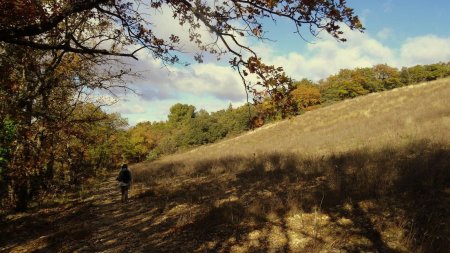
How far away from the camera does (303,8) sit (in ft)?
17.9

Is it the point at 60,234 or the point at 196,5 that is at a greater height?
the point at 196,5

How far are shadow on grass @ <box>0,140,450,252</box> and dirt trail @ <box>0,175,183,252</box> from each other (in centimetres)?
4

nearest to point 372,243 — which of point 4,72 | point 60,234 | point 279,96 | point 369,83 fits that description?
point 279,96

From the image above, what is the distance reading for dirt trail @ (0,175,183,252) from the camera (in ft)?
31.2

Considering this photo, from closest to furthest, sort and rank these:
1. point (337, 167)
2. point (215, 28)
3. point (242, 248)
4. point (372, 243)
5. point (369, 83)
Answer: point (215, 28)
point (372, 243)
point (242, 248)
point (337, 167)
point (369, 83)

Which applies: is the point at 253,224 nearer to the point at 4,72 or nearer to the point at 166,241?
the point at 166,241

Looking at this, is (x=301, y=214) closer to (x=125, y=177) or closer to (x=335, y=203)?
(x=335, y=203)

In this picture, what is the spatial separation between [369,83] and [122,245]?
86552mm

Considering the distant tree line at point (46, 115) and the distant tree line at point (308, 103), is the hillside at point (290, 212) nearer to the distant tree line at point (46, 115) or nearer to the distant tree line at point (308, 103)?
the distant tree line at point (46, 115)

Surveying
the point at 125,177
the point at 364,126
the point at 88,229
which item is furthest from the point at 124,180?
the point at 364,126

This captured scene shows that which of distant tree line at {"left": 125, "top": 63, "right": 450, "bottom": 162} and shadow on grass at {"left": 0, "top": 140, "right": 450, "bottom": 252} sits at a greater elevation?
distant tree line at {"left": 125, "top": 63, "right": 450, "bottom": 162}

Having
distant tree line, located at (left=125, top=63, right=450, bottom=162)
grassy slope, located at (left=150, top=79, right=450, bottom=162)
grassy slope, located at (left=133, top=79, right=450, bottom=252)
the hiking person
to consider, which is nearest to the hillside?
grassy slope, located at (left=133, top=79, right=450, bottom=252)

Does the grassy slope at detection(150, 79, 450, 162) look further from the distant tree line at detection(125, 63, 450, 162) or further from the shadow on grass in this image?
the distant tree line at detection(125, 63, 450, 162)

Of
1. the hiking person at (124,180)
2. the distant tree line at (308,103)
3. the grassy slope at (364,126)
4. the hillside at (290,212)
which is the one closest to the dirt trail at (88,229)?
the hillside at (290,212)
